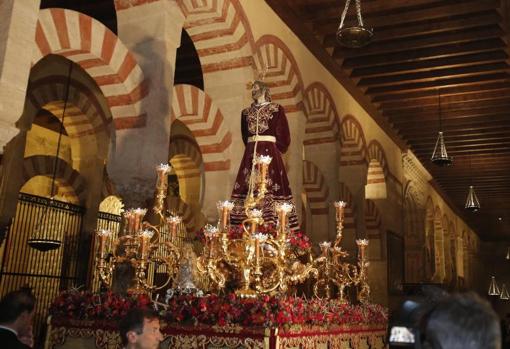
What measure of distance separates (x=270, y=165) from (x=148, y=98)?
1.31 metres

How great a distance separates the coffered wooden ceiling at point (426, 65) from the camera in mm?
7289

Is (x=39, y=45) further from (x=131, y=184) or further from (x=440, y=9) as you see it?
(x=440, y=9)

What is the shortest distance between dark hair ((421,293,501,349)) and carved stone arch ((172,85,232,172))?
510 centimetres

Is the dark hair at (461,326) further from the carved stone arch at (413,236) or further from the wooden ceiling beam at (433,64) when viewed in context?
the carved stone arch at (413,236)

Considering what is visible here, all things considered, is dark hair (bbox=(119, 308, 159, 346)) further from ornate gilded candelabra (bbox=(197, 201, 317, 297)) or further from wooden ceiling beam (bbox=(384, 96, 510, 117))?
wooden ceiling beam (bbox=(384, 96, 510, 117))

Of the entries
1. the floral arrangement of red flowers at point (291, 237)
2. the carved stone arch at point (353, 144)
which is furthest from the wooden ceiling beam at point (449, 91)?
→ the floral arrangement of red flowers at point (291, 237)

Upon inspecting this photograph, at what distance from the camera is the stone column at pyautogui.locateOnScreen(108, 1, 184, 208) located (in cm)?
472

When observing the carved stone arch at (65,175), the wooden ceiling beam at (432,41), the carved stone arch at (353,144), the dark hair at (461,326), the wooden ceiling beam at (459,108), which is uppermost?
the wooden ceiling beam at (432,41)

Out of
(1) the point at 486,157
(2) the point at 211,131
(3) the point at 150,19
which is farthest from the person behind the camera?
(1) the point at 486,157

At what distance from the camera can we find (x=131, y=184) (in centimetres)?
470

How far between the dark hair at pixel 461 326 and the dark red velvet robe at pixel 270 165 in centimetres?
340

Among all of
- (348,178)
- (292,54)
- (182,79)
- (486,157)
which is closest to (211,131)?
(292,54)

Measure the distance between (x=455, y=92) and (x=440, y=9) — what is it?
2.85 metres

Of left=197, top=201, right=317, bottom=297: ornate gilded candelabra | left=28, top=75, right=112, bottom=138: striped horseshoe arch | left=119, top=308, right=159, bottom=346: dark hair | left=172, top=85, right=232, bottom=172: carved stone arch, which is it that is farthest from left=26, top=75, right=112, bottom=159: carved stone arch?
left=119, top=308, right=159, bottom=346: dark hair
